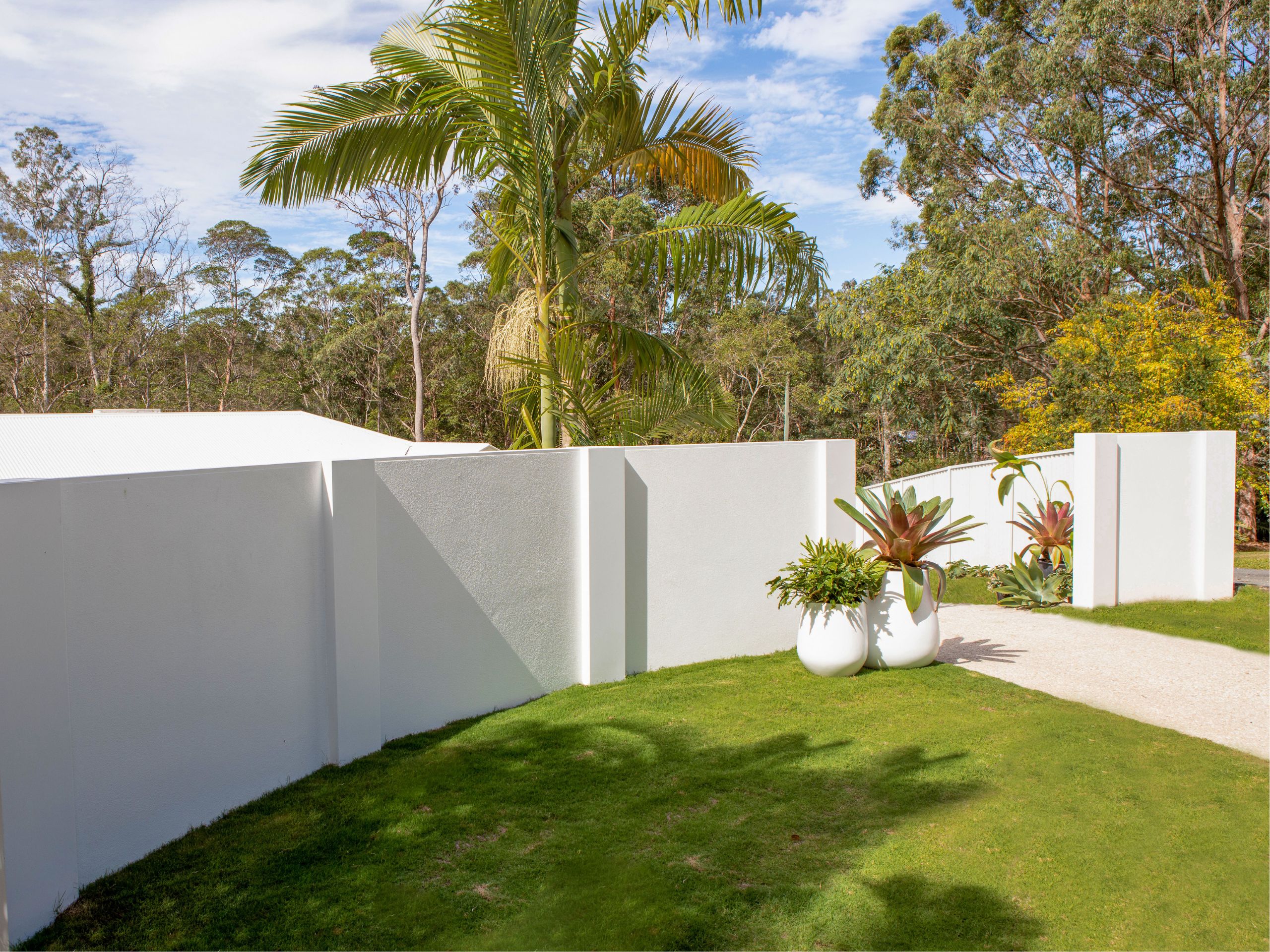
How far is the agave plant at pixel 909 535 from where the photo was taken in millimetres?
6285

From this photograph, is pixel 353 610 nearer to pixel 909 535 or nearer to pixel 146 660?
pixel 146 660

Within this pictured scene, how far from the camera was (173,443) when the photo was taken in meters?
6.20

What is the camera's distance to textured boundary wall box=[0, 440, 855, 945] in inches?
120

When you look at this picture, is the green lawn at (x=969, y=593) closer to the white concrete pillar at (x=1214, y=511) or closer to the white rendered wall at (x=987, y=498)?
the white rendered wall at (x=987, y=498)

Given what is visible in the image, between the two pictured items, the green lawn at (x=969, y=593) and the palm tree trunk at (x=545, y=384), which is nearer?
the palm tree trunk at (x=545, y=384)

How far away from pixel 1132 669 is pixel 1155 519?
3.11 metres

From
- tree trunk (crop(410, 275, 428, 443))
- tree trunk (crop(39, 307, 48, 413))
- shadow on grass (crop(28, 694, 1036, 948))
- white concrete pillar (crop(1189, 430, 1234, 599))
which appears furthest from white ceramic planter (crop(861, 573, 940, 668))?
tree trunk (crop(39, 307, 48, 413))

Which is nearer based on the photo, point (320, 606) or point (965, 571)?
point (320, 606)

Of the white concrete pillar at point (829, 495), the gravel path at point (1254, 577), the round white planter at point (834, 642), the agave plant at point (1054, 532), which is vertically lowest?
the gravel path at point (1254, 577)

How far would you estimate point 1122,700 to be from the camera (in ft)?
18.4

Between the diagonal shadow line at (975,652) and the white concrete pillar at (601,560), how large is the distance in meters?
2.65

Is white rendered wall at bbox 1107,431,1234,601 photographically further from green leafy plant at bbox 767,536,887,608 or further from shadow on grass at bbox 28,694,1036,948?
shadow on grass at bbox 28,694,1036,948

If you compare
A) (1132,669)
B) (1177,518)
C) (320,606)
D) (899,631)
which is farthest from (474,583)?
(1177,518)

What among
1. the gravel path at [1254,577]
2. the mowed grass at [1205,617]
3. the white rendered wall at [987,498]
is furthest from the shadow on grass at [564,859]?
the gravel path at [1254,577]
